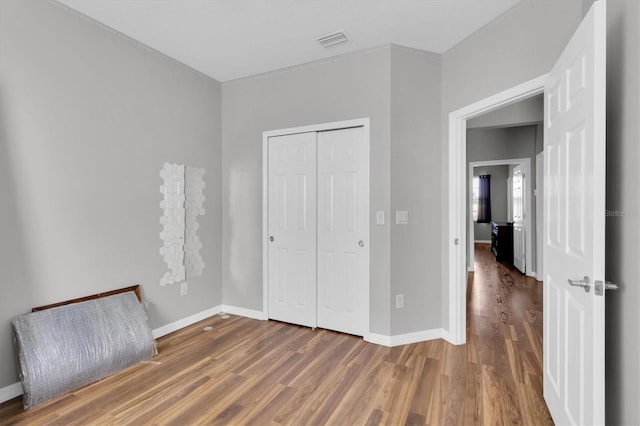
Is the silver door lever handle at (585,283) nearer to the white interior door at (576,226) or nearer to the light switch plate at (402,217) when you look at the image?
the white interior door at (576,226)

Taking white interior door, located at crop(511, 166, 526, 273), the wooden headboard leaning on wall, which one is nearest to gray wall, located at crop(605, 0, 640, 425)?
the wooden headboard leaning on wall

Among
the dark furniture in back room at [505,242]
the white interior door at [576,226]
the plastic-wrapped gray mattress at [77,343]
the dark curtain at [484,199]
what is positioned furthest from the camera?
the dark curtain at [484,199]

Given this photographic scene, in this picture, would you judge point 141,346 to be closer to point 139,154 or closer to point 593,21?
point 139,154

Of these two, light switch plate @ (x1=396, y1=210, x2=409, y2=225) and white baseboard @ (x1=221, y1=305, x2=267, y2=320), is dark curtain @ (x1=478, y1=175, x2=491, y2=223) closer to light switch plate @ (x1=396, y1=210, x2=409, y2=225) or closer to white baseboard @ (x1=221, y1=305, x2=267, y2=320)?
light switch plate @ (x1=396, y1=210, x2=409, y2=225)

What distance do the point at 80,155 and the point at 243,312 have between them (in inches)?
88.9

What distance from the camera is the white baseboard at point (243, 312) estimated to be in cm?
369

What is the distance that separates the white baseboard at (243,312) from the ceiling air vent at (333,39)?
285 centimetres

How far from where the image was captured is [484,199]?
1077cm

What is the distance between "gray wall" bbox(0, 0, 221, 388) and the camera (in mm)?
2166

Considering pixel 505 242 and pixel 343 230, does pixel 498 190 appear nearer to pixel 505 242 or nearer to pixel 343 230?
pixel 505 242

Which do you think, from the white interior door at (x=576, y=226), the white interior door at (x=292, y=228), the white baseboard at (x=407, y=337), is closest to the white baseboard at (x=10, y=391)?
the white interior door at (x=292, y=228)

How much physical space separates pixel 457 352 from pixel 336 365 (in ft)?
3.53

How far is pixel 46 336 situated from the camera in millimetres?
2205

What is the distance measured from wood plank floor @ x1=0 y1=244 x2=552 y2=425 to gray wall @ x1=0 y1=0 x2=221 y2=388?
61cm
